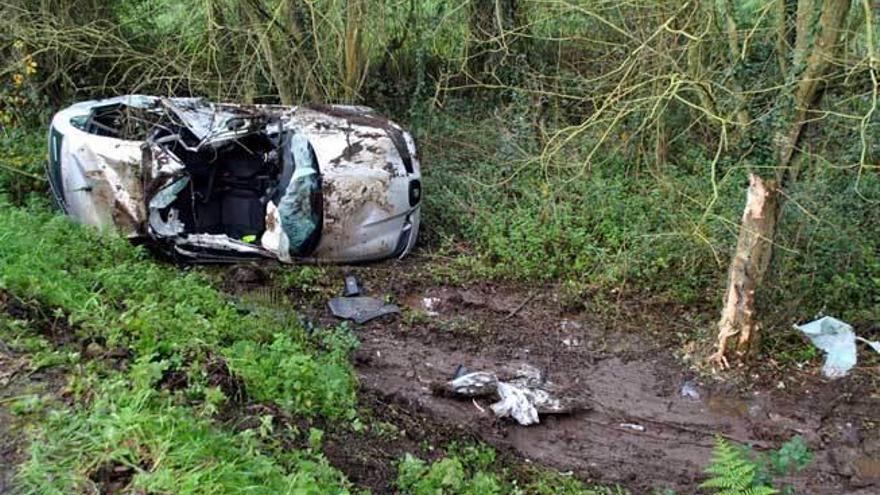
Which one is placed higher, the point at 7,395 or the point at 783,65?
the point at 783,65

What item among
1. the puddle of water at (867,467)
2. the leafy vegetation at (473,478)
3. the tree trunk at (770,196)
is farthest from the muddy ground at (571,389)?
the tree trunk at (770,196)

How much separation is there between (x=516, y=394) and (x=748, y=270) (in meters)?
2.17

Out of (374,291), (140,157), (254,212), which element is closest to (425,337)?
(374,291)

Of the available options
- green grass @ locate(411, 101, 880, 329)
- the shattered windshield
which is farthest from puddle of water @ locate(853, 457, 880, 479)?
the shattered windshield

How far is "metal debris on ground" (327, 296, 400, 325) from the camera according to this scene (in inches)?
250

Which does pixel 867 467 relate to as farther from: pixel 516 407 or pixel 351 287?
pixel 351 287

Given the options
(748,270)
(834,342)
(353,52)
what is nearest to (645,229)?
(748,270)

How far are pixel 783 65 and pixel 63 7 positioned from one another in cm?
845

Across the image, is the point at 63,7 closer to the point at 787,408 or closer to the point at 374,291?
the point at 374,291

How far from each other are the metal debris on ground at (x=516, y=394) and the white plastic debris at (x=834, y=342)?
2.12 meters

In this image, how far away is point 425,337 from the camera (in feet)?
20.2

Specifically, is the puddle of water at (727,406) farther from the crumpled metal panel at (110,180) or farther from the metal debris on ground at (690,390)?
the crumpled metal panel at (110,180)

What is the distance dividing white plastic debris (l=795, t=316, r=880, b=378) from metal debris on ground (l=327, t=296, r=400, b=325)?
3.57 meters

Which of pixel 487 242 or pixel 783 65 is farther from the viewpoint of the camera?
pixel 487 242
